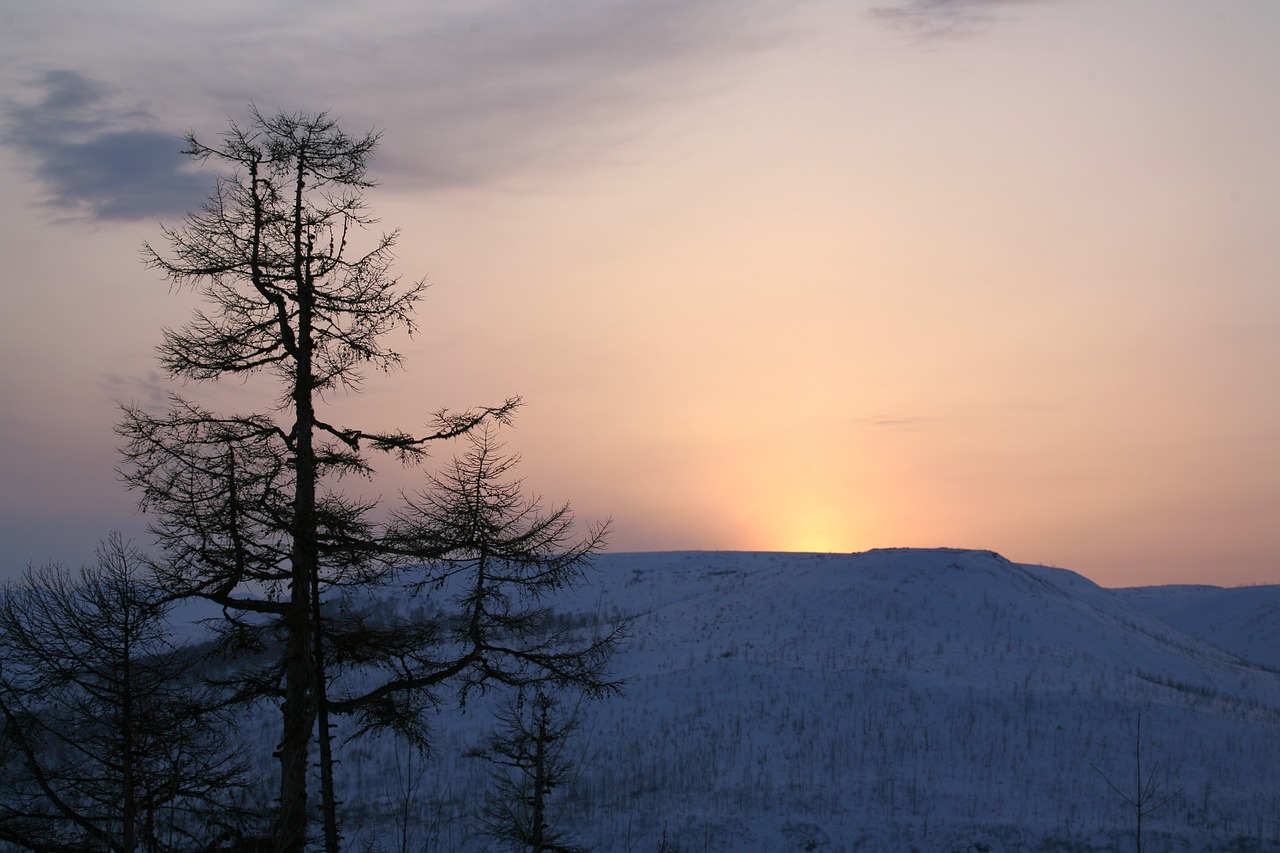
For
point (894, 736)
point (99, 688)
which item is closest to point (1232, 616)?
point (894, 736)

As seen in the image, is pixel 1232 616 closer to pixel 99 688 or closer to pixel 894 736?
pixel 894 736

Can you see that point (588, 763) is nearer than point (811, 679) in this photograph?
Yes

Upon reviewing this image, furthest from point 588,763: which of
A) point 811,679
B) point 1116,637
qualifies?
point 1116,637

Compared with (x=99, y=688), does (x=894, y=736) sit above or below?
below

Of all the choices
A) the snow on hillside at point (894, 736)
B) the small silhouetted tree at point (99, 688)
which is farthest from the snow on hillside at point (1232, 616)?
the small silhouetted tree at point (99, 688)

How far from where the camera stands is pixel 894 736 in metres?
29.7

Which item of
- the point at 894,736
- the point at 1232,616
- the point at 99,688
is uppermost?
the point at 99,688

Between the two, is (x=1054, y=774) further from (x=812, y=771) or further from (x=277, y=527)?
(x=277, y=527)

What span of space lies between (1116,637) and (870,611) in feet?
36.4

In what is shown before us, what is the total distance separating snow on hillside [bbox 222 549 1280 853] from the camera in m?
24.2

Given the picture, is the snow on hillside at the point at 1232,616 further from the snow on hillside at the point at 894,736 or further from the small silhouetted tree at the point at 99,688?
the small silhouetted tree at the point at 99,688

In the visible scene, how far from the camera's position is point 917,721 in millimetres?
30594

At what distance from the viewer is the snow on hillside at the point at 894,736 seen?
24156 millimetres

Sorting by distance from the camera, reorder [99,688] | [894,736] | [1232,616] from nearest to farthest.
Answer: [99,688]
[894,736]
[1232,616]
